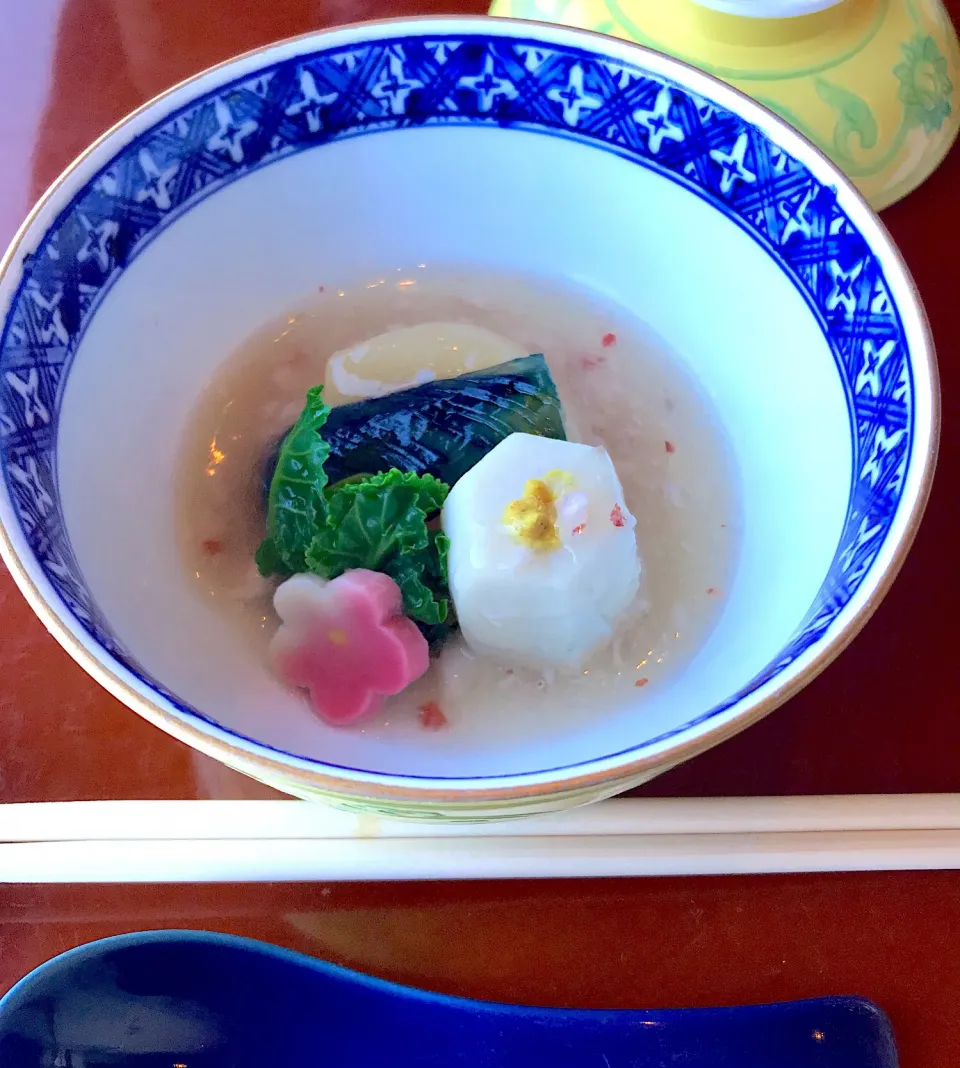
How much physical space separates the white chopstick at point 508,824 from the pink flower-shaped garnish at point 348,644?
0.09m

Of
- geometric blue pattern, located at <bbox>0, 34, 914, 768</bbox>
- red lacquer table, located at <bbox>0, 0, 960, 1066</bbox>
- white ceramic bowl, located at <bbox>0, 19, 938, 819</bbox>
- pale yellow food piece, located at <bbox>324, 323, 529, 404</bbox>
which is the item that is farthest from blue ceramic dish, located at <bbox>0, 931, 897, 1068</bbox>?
pale yellow food piece, located at <bbox>324, 323, 529, 404</bbox>

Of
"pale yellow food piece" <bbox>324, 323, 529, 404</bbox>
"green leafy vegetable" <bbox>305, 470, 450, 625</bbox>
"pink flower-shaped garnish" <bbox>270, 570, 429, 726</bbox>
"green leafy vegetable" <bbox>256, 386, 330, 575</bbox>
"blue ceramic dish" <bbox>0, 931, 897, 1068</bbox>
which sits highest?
"pale yellow food piece" <bbox>324, 323, 529, 404</bbox>

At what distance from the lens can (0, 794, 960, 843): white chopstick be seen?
716 mm

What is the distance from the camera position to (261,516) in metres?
0.87

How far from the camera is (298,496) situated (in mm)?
771

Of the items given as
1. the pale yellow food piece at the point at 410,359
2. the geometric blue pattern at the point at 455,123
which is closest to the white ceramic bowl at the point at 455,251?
the geometric blue pattern at the point at 455,123

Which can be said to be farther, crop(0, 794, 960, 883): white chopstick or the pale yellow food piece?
the pale yellow food piece

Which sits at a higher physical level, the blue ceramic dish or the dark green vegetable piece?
the dark green vegetable piece

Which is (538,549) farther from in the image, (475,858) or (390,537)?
(475,858)

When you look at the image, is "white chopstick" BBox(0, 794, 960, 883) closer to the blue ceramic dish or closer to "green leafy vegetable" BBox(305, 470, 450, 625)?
the blue ceramic dish

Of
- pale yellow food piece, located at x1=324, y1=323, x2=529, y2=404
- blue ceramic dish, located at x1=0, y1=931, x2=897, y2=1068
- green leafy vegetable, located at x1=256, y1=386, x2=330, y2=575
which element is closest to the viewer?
blue ceramic dish, located at x1=0, y1=931, x2=897, y2=1068

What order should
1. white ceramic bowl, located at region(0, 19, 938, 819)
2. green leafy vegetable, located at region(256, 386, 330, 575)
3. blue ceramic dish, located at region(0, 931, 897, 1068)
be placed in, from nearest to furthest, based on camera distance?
1. white ceramic bowl, located at region(0, 19, 938, 819)
2. blue ceramic dish, located at region(0, 931, 897, 1068)
3. green leafy vegetable, located at region(256, 386, 330, 575)

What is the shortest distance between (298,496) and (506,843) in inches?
12.9

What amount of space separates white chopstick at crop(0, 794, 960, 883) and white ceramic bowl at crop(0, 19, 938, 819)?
81mm
